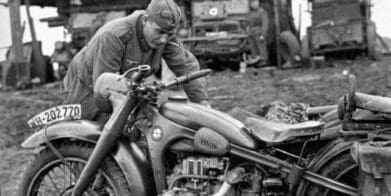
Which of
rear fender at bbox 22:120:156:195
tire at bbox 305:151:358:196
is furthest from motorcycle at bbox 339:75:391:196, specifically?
rear fender at bbox 22:120:156:195

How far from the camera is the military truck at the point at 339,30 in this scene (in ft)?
55.5

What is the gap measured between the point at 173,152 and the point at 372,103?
1.21 meters

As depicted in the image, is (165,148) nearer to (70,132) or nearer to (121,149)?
(121,149)

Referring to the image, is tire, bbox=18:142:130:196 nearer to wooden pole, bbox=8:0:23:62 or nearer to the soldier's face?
the soldier's face

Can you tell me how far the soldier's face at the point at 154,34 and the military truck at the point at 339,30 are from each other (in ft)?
41.3

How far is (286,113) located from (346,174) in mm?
1962

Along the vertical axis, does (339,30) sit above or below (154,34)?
below

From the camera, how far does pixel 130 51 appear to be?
4.98 meters

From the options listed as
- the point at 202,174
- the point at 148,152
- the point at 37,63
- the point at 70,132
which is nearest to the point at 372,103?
the point at 202,174

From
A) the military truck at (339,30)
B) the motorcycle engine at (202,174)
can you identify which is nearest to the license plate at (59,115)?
the motorcycle engine at (202,174)

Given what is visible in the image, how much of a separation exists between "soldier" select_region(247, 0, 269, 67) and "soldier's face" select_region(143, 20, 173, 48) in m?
11.6

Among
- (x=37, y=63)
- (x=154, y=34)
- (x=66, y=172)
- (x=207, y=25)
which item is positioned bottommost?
(x=37, y=63)

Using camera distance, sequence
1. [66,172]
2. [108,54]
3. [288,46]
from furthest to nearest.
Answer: [288,46]
[108,54]
[66,172]

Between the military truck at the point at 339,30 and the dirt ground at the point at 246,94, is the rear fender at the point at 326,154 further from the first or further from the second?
the military truck at the point at 339,30
